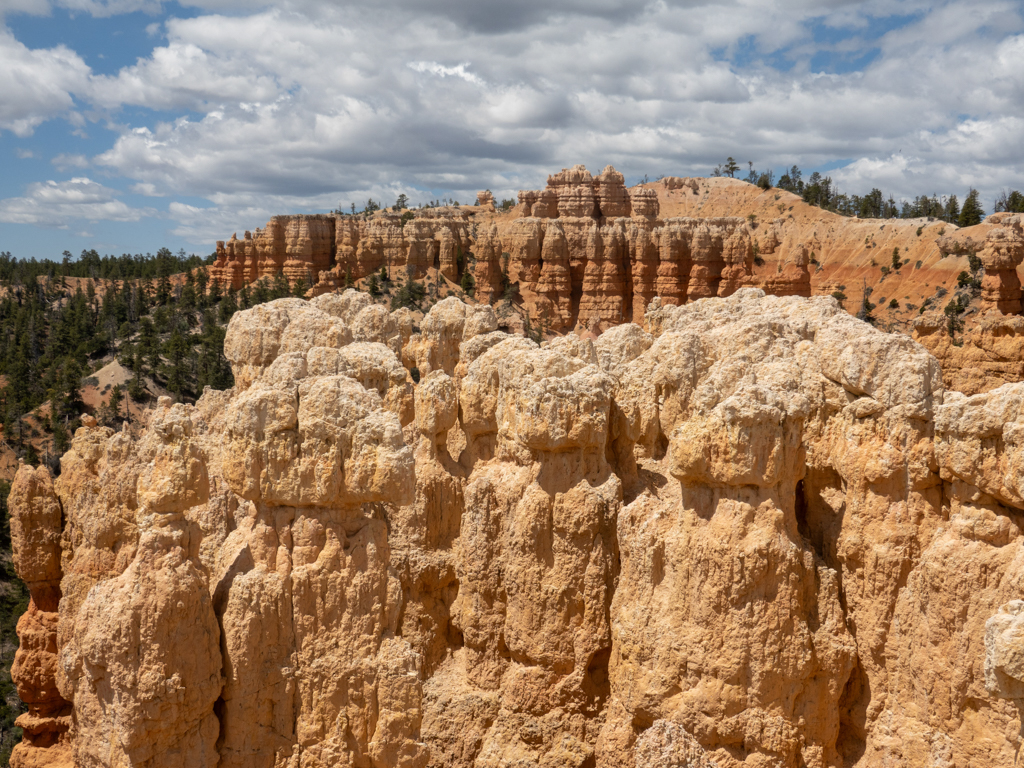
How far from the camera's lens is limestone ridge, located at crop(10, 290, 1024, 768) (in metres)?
8.55

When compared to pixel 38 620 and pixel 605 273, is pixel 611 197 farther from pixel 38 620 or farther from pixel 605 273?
pixel 38 620

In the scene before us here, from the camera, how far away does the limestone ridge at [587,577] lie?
8555 millimetres

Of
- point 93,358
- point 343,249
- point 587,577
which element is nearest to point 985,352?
point 587,577

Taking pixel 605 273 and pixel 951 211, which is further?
pixel 951 211

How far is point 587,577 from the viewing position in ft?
38.0

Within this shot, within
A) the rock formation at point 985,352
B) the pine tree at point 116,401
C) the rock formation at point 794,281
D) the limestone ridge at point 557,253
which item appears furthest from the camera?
the limestone ridge at point 557,253

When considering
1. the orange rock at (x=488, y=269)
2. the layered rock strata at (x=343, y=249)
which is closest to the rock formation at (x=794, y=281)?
the orange rock at (x=488, y=269)

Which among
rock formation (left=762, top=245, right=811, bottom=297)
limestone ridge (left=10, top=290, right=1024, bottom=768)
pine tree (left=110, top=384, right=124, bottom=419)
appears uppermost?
rock formation (left=762, top=245, right=811, bottom=297)

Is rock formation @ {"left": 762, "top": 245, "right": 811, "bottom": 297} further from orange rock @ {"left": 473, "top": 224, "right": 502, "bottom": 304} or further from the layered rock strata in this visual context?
the layered rock strata

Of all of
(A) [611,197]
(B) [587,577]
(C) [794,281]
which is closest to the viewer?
(B) [587,577]

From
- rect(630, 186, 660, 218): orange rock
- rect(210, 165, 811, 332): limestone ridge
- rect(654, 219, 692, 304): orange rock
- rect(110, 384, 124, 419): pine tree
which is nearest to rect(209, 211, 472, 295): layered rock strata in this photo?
rect(210, 165, 811, 332): limestone ridge

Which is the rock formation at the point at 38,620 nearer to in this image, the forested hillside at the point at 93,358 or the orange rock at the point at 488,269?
the forested hillside at the point at 93,358

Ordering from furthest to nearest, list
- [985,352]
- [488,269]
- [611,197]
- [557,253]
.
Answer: [611,197] < [488,269] < [557,253] < [985,352]

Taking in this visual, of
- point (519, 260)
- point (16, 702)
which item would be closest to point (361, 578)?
point (16, 702)
